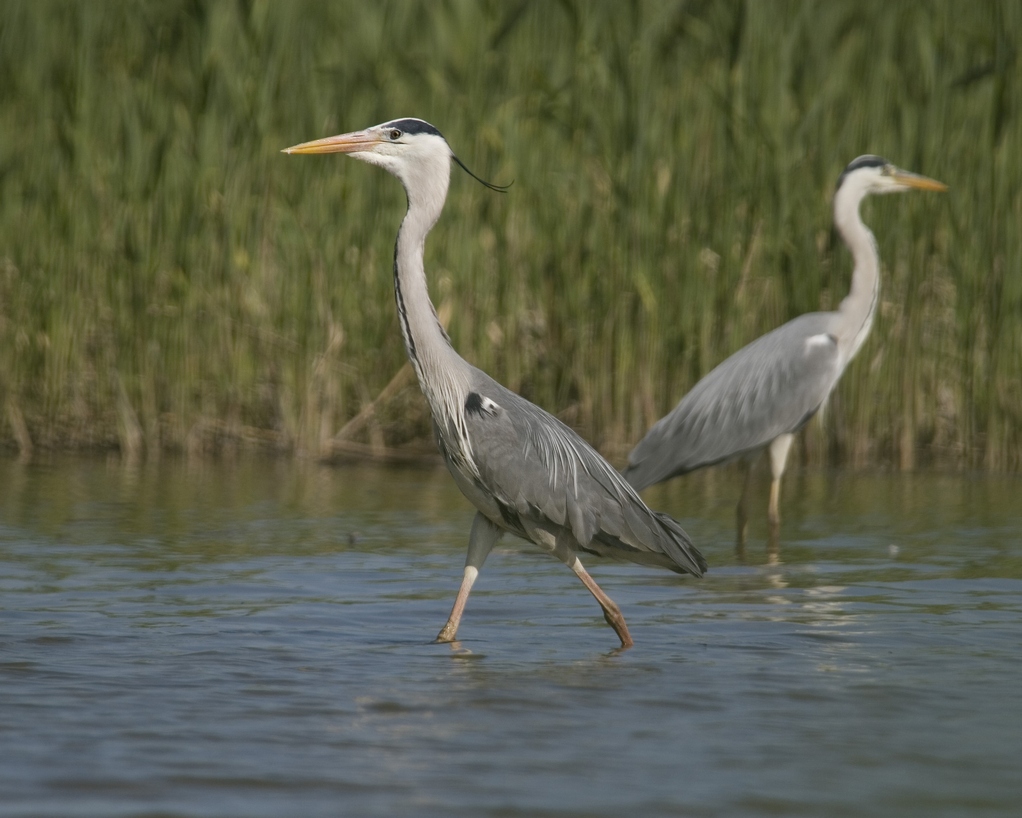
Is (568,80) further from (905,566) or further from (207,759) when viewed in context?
(207,759)

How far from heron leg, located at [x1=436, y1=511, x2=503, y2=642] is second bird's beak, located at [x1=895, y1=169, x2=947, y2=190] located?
4.46 m

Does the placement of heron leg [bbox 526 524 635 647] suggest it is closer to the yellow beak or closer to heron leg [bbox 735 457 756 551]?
heron leg [bbox 735 457 756 551]

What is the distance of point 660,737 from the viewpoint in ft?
14.2

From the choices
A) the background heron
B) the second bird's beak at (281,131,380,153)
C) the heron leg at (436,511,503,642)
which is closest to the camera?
the heron leg at (436,511,503,642)

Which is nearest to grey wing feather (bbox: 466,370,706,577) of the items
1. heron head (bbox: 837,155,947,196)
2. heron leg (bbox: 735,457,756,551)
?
heron leg (bbox: 735,457,756,551)

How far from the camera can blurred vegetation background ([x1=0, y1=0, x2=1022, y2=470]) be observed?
9.66 meters

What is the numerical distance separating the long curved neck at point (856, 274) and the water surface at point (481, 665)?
0.97 meters

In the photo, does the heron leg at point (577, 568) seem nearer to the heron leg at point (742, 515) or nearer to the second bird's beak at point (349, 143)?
the second bird's beak at point (349, 143)

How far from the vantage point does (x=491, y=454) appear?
566cm

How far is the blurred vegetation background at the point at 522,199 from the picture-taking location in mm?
9664

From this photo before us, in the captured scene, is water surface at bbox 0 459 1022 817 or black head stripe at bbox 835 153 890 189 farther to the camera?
black head stripe at bbox 835 153 890 189

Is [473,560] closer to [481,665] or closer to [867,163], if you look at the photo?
[481,665]

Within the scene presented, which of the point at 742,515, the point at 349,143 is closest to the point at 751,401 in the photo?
the point at 742,515

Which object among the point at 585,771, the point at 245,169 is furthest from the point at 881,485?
the point at 585,771
